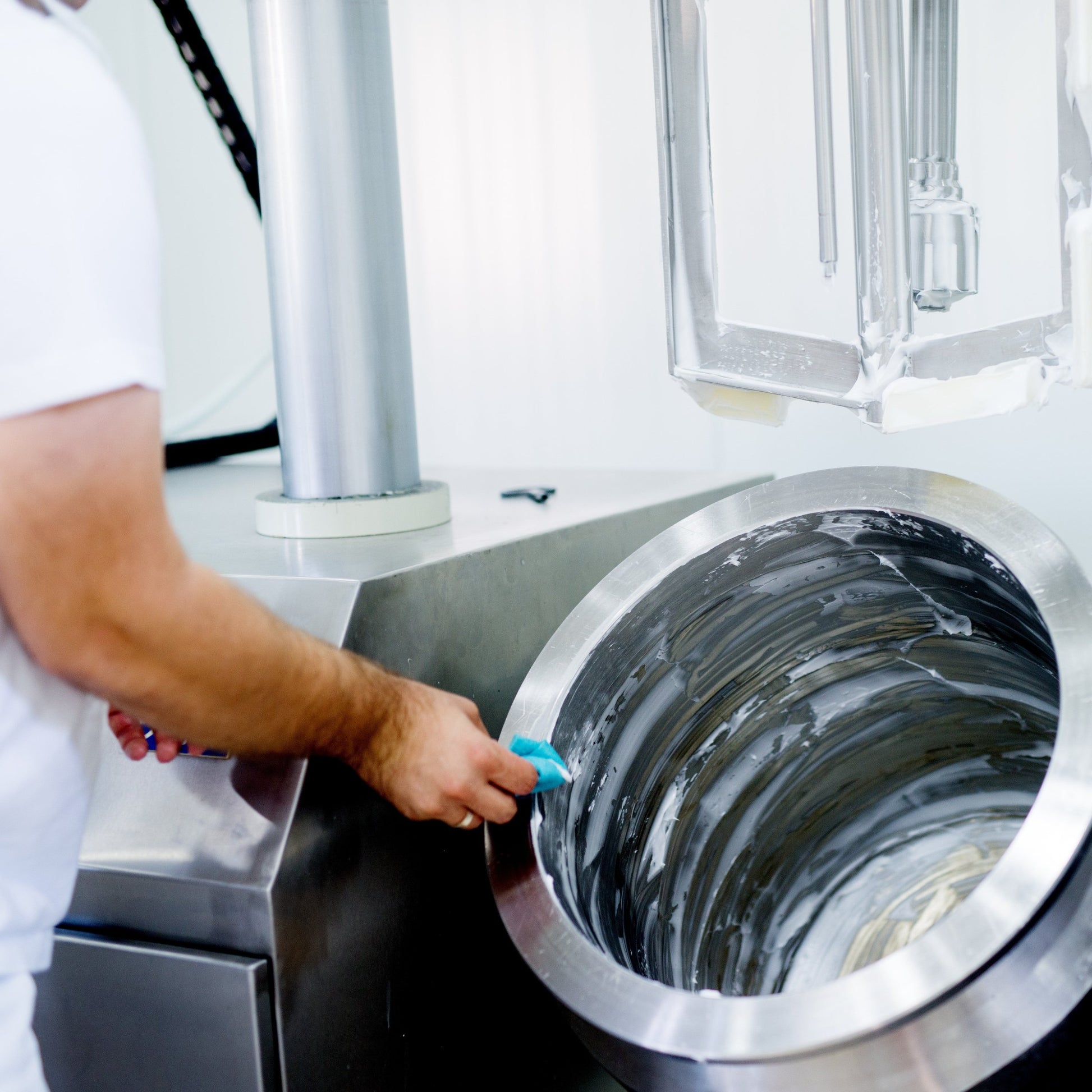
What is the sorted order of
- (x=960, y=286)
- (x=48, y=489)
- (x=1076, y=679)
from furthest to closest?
(x=960, y=286)
(x=1076, y=679)
(x=48, y=489)

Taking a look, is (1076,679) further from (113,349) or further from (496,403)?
(496,403)

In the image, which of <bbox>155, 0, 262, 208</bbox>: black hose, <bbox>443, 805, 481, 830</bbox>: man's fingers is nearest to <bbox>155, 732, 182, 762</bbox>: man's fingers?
<bbox>443, 805, 481, 830</bbox>: man's fingers

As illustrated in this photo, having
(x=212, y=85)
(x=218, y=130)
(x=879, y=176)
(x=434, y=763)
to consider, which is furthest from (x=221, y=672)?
(x=218, y=130)

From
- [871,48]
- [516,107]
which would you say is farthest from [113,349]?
[516,107]

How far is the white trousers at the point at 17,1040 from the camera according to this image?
2.21 feet

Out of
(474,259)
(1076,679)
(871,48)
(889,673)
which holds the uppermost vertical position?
(871,48)

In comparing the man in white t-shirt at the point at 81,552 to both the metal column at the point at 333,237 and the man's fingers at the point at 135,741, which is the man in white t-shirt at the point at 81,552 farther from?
the metal column at the point at 333,237

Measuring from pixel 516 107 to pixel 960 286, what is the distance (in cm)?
112

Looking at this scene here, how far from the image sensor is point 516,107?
6.26 ft

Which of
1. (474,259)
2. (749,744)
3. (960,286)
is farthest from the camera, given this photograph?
(474,259)

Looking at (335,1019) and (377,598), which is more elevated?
(377,598)

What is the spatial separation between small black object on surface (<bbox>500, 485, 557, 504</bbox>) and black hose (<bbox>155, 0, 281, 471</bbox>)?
30 centimetres

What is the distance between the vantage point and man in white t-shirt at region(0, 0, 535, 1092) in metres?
A: 0.54

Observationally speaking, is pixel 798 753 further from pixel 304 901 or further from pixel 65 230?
pixel 65 230
